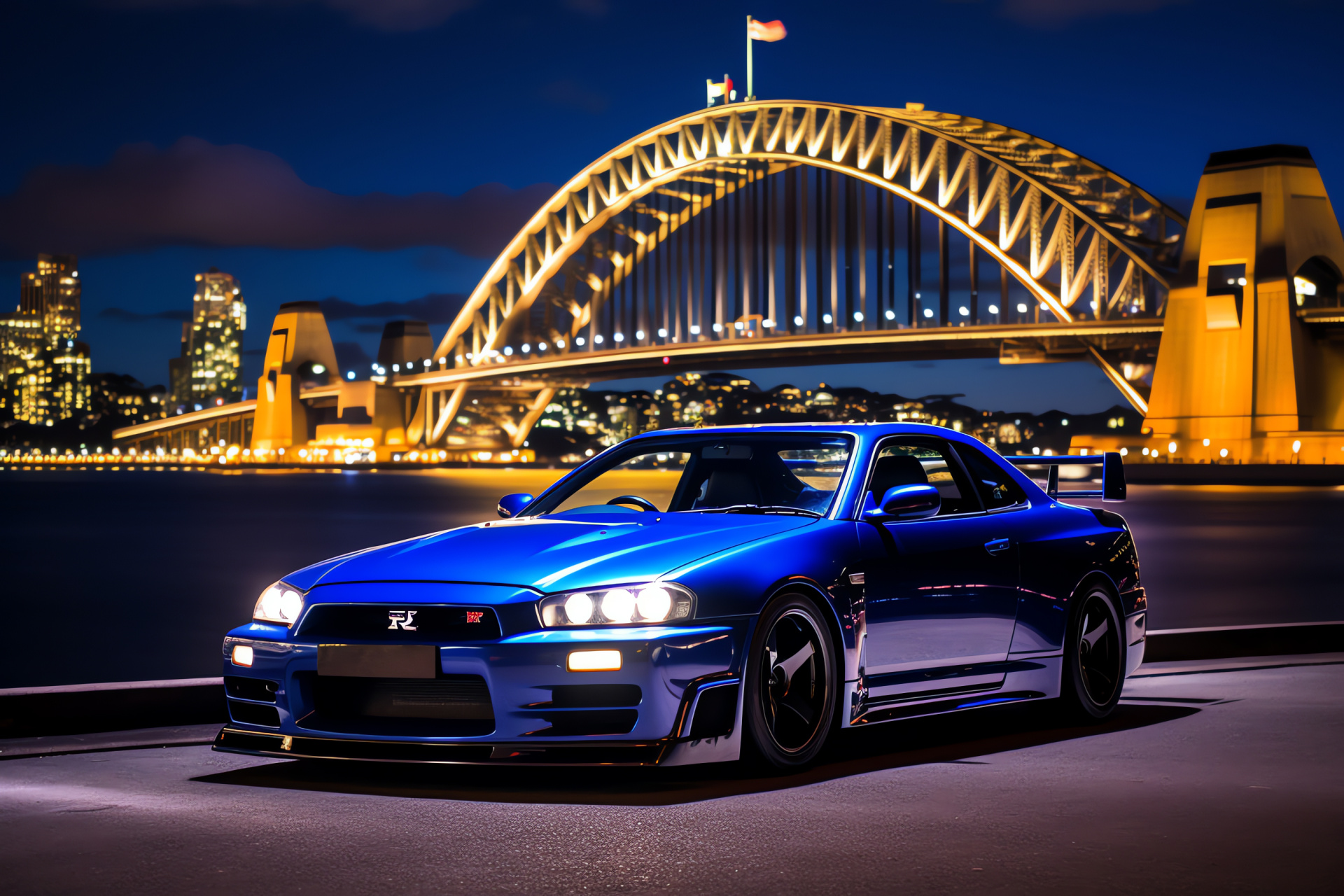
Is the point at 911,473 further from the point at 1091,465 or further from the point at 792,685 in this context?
the point at 1091,465

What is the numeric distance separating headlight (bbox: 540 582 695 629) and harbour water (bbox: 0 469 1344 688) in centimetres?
753

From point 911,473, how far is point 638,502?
3.53 ft

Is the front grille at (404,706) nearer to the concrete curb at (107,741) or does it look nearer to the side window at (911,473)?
the concrete curb at (107,741)

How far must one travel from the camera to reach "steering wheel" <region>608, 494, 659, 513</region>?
20.5 feet

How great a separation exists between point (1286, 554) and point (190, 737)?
80.3 feet

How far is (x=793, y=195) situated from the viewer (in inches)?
3516

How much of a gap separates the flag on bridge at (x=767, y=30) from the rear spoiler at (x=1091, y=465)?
75.6 m

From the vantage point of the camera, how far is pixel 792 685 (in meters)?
5.52

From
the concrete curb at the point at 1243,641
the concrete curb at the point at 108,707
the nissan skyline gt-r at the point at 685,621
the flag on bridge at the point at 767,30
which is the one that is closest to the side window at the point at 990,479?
the nissan skyline gt-r at the point at 685,621

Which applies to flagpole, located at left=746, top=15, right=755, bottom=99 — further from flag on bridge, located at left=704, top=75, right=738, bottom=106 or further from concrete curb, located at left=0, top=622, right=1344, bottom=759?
concrete curb, located at left=0, top=622, right=1344, bottom=759

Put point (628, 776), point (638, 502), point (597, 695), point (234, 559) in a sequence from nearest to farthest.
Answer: point (597, 695)
point (628, 776)
point (638, 502)
point (234, 559)

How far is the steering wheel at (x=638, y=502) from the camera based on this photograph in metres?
6.24

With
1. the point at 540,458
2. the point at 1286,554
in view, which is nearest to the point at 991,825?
the point at 1286,554

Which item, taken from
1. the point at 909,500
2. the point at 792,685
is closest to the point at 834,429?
the point at 909,500
